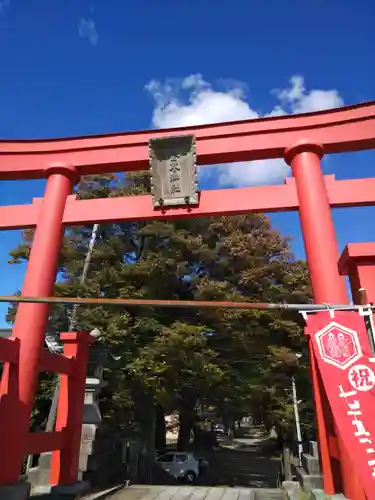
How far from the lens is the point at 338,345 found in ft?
11.8

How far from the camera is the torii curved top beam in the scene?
6930mm

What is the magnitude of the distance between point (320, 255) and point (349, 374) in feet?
8.41

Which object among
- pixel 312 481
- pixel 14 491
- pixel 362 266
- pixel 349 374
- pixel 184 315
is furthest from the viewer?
pixel 184 315

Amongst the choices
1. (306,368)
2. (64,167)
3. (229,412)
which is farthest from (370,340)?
(229,412)

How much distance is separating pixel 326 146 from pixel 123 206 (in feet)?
12.0

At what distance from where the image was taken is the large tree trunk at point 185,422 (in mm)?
16898

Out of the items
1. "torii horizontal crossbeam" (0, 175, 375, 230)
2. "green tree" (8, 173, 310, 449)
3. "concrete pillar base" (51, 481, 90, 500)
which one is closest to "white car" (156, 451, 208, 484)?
"green tree" (8, 173, 310, 449)

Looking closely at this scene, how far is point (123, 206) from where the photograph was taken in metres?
7.14

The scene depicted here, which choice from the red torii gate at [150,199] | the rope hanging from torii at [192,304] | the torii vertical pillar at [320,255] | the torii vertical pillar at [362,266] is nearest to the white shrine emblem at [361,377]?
the rope hanging from torii at [192,304]

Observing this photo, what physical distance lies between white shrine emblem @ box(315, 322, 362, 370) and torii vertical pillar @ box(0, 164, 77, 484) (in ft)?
13.9

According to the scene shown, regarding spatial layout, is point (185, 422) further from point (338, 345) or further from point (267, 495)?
point (338, 345)

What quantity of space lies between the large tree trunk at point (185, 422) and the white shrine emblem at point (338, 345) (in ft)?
46.3

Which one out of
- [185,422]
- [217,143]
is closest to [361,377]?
[217,143]

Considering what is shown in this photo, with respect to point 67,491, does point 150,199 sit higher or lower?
higher
